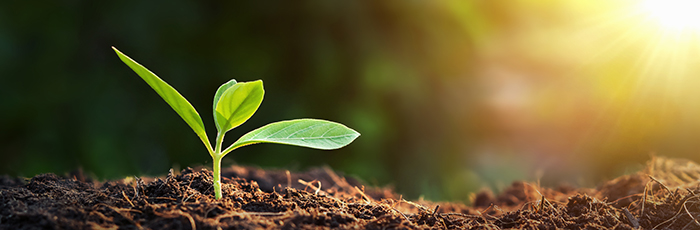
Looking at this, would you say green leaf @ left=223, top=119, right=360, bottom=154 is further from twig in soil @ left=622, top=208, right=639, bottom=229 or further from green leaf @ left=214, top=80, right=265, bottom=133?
twig in soil @ left=622, top=208, right=639, bottom=229

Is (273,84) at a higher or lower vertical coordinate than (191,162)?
higher

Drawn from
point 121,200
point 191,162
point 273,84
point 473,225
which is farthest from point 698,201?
point 191,162

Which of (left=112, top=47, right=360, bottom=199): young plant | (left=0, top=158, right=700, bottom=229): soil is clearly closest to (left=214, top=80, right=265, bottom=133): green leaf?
(left=112, top=47, right=360, bottom=199): young plant

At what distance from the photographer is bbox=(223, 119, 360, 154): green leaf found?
953 mm

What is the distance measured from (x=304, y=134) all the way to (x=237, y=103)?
17cm

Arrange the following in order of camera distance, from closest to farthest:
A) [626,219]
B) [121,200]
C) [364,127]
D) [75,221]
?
[75,221]
[121,200]
[626,219]
[364,127]

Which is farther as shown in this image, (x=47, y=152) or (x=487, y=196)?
(x=47, y=152)

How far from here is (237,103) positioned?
3.08ft

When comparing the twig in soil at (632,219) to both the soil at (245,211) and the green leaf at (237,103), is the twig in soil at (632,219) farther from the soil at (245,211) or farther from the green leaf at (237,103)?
the green leaf at (237,103)

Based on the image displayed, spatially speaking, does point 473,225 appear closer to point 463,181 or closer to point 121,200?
point 121,200

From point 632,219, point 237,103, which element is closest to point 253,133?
point 237,103

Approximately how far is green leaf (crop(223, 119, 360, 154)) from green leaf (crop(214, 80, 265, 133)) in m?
0.05

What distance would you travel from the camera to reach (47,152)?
8.59 ft

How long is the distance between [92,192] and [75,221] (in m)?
0.34
